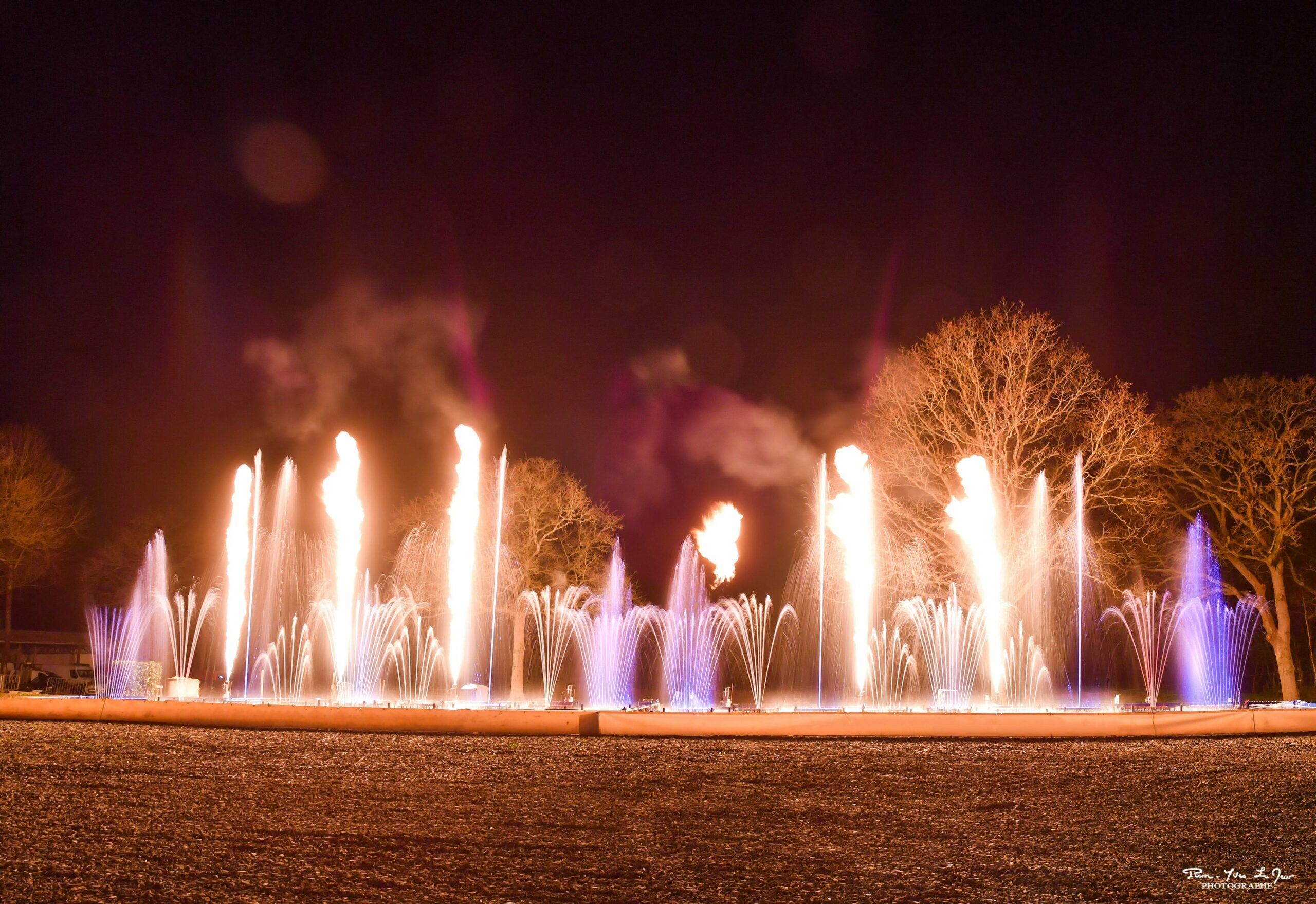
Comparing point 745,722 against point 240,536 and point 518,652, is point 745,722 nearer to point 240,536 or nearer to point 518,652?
point 240,536

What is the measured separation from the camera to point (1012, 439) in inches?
1261

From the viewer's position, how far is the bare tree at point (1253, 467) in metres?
33.3

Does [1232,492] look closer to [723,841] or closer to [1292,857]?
[1292,857]

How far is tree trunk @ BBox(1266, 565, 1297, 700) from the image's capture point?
104ft

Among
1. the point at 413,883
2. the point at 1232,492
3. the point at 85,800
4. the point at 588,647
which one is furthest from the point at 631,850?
the point at 1232,492

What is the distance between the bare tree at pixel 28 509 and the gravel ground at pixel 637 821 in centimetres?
2568

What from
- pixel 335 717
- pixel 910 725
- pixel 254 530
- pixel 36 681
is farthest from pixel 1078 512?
pixel 36 681

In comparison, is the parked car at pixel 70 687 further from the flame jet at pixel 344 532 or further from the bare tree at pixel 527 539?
the bare tree at pixel 527 539

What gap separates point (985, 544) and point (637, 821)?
2183cm

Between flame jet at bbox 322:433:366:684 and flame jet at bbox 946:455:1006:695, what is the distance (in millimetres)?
18243

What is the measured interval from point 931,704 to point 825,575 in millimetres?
5542

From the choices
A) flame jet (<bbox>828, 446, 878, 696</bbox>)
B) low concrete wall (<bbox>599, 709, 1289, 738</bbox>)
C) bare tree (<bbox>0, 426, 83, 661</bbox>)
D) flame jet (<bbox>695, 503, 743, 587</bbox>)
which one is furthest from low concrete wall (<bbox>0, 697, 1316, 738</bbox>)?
flame jet (<bbox>695, 503, 743, 587</bbox>)

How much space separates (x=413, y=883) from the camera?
8031 millimetres

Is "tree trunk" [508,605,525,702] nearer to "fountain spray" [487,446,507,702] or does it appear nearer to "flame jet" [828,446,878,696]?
"fountain spray" [487,446,507,702]
